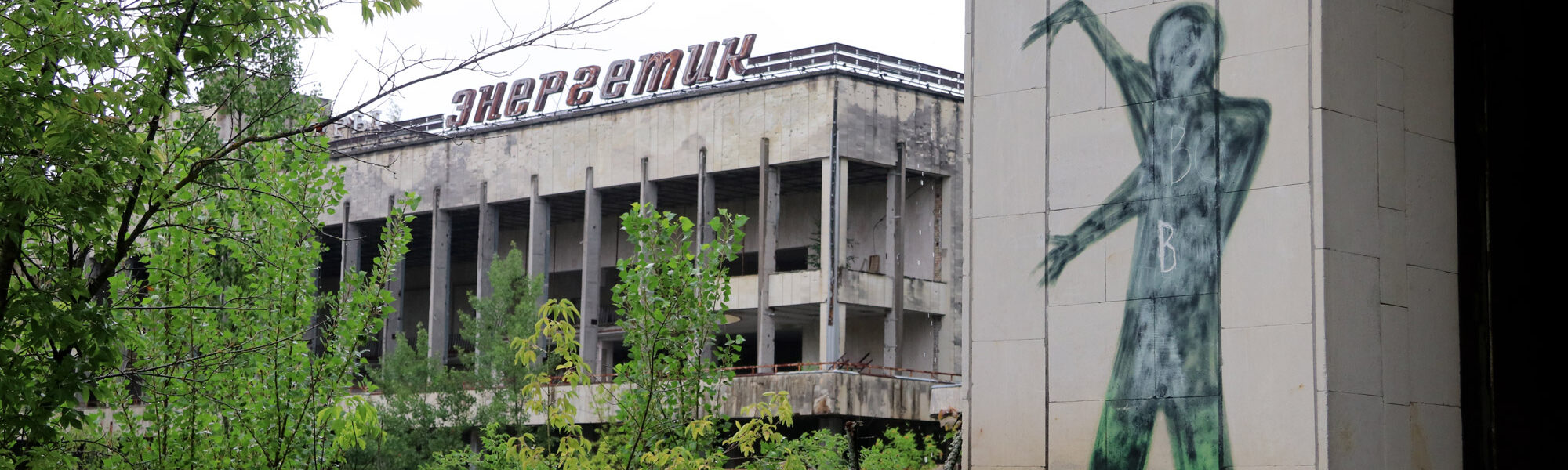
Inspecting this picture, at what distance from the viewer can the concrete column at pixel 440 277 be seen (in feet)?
173

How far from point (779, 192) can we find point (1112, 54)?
37.1 metres

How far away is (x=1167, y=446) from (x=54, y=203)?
24.6 feet

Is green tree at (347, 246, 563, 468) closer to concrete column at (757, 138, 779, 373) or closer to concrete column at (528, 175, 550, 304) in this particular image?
concrete column at (757, 138, 779, 373)

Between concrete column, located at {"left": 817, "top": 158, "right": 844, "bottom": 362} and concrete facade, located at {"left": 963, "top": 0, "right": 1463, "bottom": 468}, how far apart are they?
105 feet

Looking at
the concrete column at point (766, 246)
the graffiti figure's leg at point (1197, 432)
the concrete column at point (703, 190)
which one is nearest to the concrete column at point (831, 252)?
the concrete column at point (766, 246)

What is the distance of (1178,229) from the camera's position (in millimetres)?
11484

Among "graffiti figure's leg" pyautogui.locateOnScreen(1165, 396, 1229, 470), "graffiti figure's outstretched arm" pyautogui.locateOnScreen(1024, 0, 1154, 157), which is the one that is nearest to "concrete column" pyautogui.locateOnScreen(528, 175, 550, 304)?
"graffiti figure's outstretched arm" pyautogui.locateOnScreen(1024, 0, 1154, 157)

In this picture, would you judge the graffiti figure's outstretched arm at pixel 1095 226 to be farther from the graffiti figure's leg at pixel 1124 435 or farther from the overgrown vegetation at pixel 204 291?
the overgrown vegetation at pixel 204 291

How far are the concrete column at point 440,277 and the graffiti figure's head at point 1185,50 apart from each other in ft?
142

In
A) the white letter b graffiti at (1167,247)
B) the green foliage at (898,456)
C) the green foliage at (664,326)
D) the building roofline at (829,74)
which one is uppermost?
the building roofline at (829,74)

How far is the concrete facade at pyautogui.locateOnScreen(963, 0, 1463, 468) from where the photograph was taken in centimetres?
1081

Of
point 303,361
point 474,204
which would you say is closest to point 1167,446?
point 303,361

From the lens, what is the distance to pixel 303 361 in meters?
12.0

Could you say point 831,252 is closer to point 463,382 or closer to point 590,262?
point 590,262
